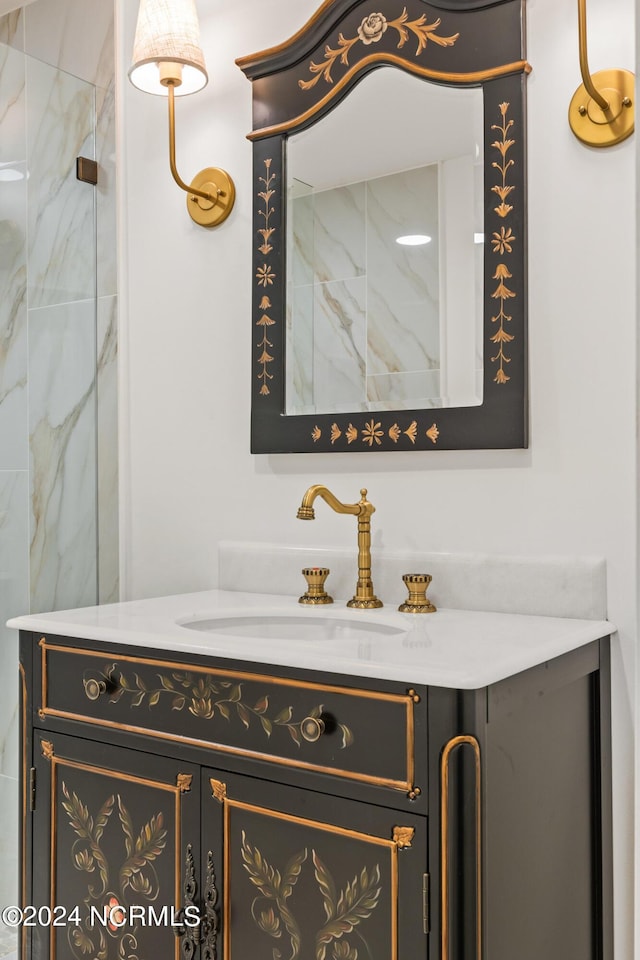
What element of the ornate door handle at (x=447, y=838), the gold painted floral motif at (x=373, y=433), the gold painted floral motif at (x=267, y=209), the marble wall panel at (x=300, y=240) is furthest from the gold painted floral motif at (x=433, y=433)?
the ornate door handle at (x=447, y=838)

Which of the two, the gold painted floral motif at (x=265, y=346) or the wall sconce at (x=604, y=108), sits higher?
the wall sconce at (x=604, y=108)

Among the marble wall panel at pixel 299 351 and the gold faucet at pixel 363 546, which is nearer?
the gold faucet at pixel 363 546

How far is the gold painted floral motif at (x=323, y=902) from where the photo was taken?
1158 millimetres

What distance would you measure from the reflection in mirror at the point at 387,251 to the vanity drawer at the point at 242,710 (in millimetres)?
661

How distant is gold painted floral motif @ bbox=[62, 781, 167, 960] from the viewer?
1.40 meters

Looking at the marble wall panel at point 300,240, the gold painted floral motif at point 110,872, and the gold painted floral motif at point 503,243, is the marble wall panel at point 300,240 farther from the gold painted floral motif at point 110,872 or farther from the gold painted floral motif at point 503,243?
the gold painted floral motif at point 110,872

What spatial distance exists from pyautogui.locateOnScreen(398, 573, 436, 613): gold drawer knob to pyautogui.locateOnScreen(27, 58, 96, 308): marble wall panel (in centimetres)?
115

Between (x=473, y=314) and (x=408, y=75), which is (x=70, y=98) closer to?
(x=408, y=75)

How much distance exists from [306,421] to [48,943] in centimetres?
108

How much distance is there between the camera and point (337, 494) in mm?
1809

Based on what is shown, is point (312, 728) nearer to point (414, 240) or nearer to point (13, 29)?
point (414, 240)

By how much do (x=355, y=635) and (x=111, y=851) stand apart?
54 cm

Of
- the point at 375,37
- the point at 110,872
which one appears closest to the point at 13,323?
the point at 375,37

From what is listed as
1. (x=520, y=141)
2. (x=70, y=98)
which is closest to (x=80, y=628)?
(x=520, y=141)
